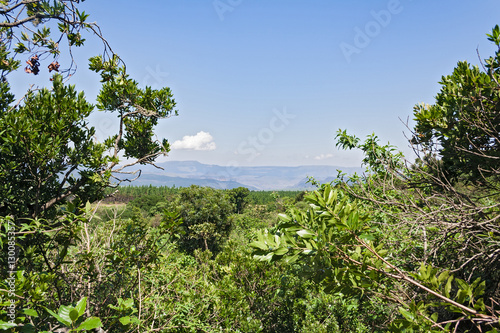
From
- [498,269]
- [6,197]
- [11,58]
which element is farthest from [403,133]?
[11,58]

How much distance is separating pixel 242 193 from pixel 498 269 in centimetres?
5838

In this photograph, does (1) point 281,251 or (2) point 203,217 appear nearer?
(1) point 281,251

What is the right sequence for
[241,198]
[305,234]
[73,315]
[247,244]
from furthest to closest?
[241,198] → [247,244] → [305,234] → [73,315]

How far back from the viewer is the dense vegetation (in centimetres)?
164

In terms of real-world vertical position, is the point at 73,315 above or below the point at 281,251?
below

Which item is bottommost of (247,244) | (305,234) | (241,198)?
(241,198)

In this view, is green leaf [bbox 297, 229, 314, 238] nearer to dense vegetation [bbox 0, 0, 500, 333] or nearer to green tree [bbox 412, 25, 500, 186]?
dense vegetation [bbox 0, 0, 500, 333]

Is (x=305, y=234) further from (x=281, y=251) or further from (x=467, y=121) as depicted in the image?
(x=467, y=121)

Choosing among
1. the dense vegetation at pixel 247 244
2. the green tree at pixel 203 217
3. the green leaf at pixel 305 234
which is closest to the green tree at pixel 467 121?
the dense vegetation at pixel 247 244

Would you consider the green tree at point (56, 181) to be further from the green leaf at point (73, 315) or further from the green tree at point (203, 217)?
the green tree at point (203, 217)

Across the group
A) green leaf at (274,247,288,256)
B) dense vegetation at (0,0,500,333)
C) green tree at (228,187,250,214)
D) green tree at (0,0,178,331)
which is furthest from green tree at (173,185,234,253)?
green tree at (228,187,250,214)

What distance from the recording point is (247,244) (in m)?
2.93

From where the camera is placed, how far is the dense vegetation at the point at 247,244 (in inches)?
64.5

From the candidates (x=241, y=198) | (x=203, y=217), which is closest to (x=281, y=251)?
(x=203, y=217)
